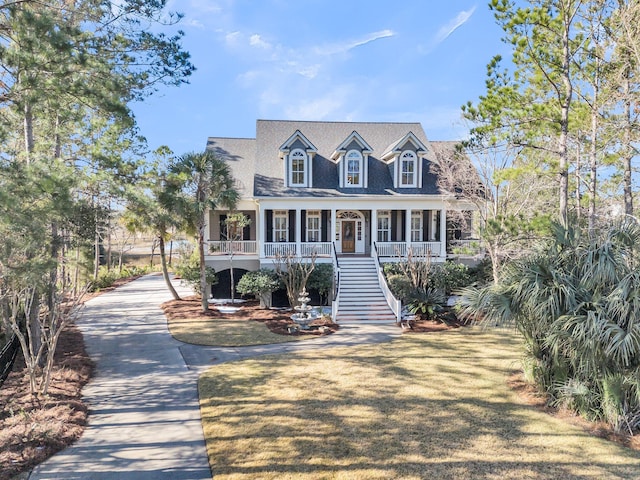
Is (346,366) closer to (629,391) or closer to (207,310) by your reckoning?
(629,391)

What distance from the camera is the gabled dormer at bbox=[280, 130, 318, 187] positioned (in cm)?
2031

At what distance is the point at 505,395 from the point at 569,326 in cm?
231

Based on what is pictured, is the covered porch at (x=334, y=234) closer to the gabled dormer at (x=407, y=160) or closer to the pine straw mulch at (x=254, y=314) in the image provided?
the gabled dormer at (x=407, y=160)

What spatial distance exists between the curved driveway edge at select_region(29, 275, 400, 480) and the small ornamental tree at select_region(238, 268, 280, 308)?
4.14 meters

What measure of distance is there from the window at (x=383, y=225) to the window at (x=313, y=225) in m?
3.92

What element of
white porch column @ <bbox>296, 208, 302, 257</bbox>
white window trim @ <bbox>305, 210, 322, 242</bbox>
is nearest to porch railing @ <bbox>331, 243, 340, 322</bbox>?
white porch column @ <bbox>296, 208, 302, 257</bbox>

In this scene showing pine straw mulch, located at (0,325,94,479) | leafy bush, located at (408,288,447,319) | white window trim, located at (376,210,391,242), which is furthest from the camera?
white window trim, located at (376,210,391,242)

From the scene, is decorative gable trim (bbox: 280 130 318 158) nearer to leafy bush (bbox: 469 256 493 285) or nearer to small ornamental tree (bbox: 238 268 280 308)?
small ornamental tree (bbox: 238 268 280 308)

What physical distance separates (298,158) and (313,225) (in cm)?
425

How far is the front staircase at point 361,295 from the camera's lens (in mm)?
15953

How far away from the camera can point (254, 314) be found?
16.9m

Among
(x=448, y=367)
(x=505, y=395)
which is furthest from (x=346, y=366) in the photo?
(x=505, y=395)

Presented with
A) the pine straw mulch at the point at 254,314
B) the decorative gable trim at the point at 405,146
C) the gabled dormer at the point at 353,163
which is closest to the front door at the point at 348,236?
the gabled dormer at the point at 353,163

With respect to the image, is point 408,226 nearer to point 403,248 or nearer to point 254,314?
point 403,248
